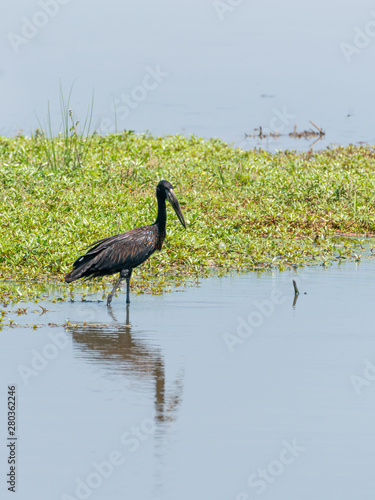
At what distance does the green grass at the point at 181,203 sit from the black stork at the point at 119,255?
1.55ft

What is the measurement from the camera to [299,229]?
13117 mm

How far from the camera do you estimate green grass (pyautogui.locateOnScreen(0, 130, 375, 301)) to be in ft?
37.1

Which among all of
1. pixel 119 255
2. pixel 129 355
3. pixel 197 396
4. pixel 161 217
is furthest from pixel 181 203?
pixel 197 396

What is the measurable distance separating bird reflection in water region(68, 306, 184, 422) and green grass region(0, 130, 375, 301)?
4.45 feet

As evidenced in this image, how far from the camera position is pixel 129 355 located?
8078 mm

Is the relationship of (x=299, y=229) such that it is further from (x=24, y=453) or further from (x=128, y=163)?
Answer: (x=24, y=453)
